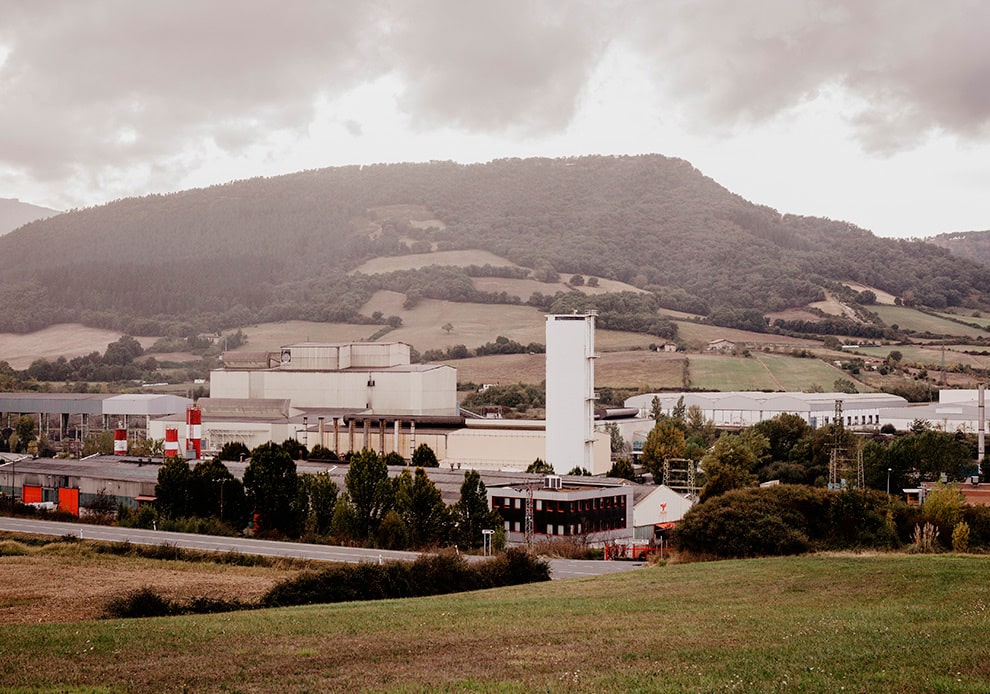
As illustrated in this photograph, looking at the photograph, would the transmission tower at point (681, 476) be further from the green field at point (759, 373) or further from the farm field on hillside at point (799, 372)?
the farm field on hillside at point (799, 372)

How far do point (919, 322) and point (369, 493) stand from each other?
14846cm

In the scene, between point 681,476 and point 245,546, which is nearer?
point 245,546

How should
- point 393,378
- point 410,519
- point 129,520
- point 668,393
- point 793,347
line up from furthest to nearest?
1. point 793,347
2. point 668,393
3. point 393,378
4. point 129,520
5. point 410,519

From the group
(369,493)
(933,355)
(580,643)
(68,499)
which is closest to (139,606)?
(580,643)

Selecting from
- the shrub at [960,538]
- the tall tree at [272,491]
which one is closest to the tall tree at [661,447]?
the tall tree at [272,491]

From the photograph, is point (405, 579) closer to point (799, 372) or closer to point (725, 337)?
point (799, 372)

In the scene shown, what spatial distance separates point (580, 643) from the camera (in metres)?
17.2

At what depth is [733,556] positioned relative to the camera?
3578cm

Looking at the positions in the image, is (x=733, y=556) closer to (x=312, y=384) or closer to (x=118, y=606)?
(x=118, y=606)

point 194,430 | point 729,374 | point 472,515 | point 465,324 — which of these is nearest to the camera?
point 472,515

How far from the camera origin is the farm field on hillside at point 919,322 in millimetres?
170500

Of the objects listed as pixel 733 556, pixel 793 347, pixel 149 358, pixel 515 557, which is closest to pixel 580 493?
pixel 733 556

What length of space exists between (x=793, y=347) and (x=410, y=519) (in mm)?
115215

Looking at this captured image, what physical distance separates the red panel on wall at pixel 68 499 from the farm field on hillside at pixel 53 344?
4654 inches
